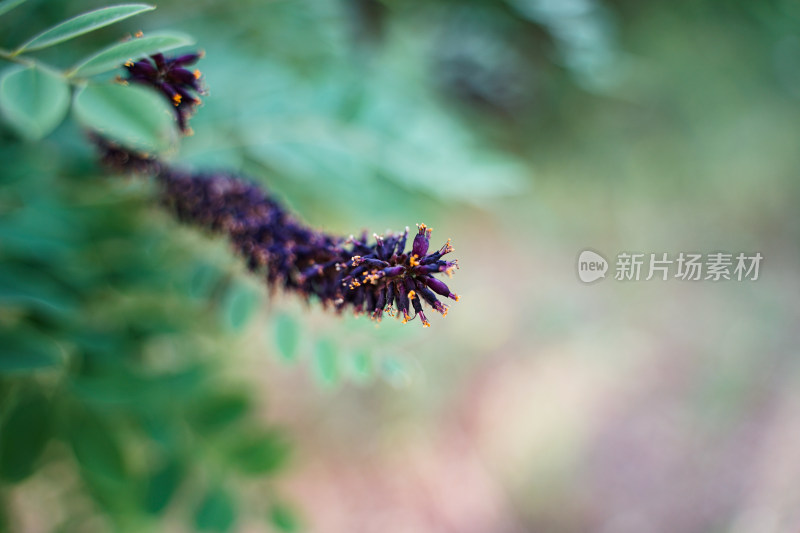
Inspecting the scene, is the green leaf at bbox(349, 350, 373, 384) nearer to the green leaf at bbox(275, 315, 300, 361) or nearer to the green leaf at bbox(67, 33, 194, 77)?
the green leaf at bbox(275, 315, 300, 361)

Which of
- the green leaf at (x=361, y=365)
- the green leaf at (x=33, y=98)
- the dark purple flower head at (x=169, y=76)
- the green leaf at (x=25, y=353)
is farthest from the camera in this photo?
the green leaf at (x=361, y=365)

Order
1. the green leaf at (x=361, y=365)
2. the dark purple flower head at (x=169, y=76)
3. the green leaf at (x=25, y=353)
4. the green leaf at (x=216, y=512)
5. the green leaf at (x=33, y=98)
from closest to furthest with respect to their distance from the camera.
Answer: the green leaf at (x=33, y=98)
the dark purple flower head at (x=169, y=76)
the green leaf at (x=25, y=353)
the green leaf at (x=361, y=365)
the green leaf at (x=216, y=512)

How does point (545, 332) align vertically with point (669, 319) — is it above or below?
below

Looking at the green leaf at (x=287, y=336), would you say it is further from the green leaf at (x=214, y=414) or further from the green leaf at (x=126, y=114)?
the green leaf at (x=126, y=114)

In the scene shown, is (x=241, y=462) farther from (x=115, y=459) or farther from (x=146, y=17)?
(x=146, y=17)

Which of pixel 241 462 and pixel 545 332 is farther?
pixel 545 332

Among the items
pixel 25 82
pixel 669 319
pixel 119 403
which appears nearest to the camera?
pixel 25 82

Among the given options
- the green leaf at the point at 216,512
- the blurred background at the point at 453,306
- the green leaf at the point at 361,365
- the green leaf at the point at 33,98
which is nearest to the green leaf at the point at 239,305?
the blurred background at the point at 453,306

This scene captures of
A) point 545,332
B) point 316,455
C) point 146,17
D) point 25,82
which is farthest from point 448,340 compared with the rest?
point 25,82
